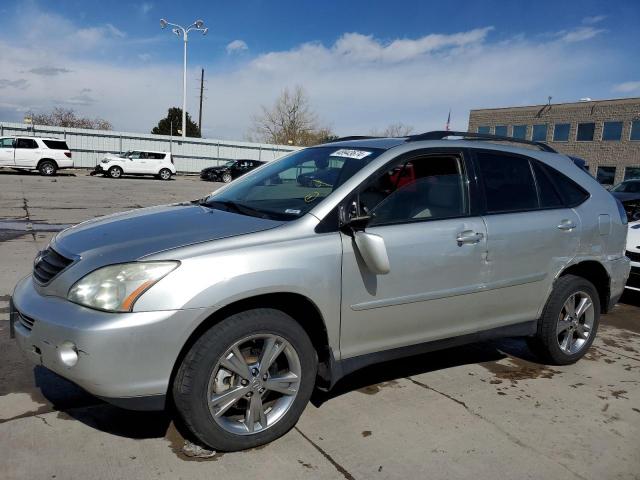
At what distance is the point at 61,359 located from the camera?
102 inches

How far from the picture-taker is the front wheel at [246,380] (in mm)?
2707

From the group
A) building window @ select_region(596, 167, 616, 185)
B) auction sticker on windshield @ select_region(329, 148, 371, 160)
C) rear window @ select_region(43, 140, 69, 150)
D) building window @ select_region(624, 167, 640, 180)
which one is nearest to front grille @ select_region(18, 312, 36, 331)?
auction sticker on windshield @ select_region(329, 148, 371, 160)

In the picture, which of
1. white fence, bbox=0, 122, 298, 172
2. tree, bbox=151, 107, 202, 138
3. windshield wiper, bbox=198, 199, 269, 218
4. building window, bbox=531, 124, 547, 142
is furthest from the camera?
tree, bbox=151, 107, 202, 138

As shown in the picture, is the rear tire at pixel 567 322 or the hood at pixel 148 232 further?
the rear tire at pixel 567 322

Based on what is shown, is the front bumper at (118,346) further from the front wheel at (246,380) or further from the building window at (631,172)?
the building window at (631,172)

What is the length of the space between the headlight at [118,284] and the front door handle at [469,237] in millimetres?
1827

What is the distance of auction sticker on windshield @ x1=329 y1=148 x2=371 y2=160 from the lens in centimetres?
355

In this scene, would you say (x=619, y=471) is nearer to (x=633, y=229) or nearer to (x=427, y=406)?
(x=427, y=406)

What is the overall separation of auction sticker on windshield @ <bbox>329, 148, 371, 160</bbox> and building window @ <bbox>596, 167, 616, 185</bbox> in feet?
140

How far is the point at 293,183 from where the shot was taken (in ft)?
→ 12.7

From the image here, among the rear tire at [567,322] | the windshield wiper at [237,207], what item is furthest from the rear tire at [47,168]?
the rear tire at [567,322]

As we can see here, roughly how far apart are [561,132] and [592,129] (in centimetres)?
258

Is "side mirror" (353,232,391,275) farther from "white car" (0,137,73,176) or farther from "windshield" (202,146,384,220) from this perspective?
"white car" (0,137,73,176)

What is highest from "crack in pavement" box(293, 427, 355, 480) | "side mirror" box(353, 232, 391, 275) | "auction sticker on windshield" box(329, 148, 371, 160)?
"auction sticker on windshield" box(329, 148, 371, 160)
